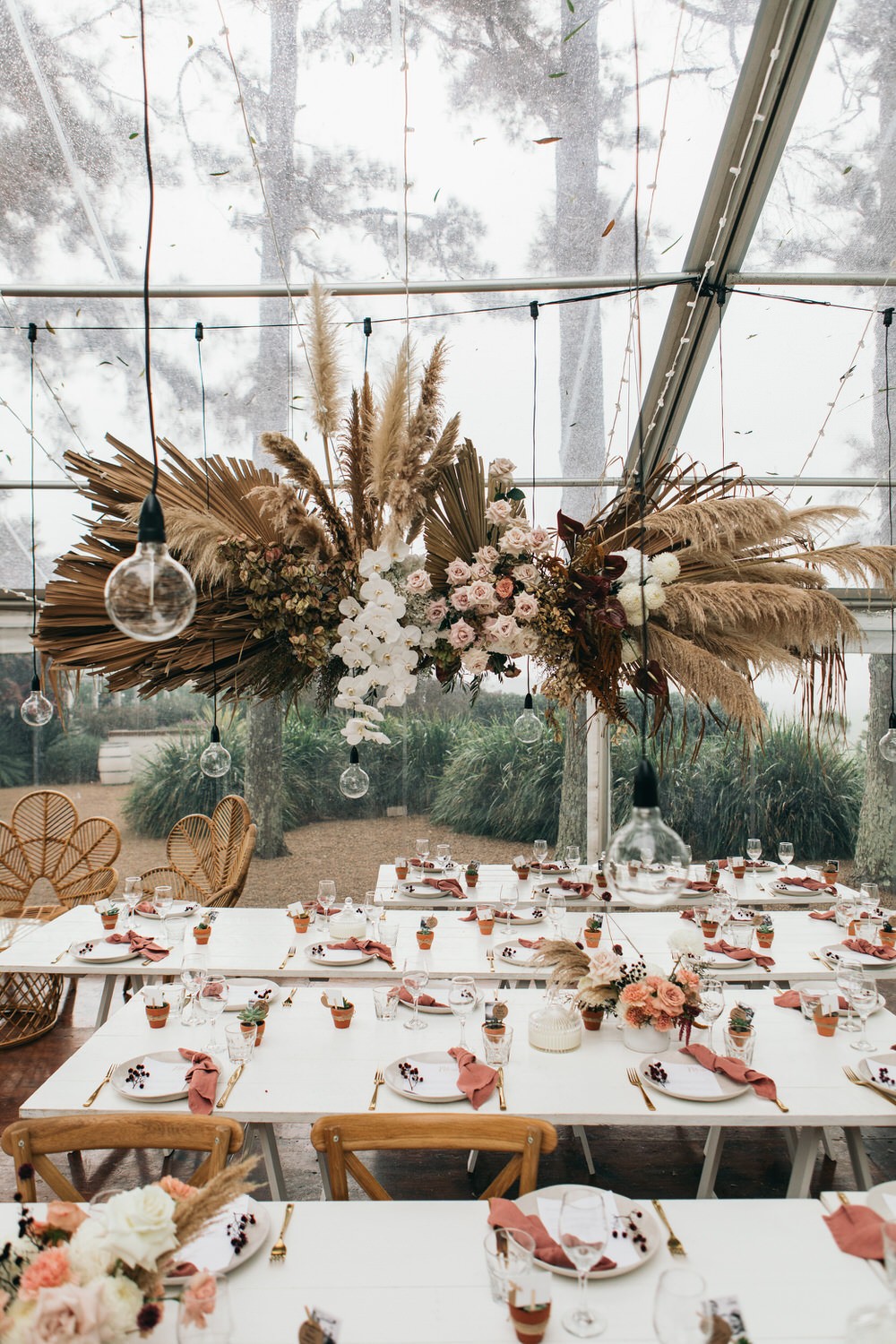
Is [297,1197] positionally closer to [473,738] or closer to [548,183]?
[473,738]

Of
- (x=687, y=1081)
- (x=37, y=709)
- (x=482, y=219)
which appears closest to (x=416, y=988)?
(x=687, y=1081)

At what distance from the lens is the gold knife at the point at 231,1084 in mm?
2273

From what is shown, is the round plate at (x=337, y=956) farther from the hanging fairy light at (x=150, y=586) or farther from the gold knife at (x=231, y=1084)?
the hanging fairy light at (x=150, y=586)

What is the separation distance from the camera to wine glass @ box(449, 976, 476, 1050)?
8.61 feet

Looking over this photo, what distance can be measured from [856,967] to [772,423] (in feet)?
9.40

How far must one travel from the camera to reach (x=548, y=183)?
3736 mm

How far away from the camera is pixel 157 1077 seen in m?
2.42

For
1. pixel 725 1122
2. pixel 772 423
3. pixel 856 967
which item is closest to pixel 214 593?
→ pixel 725 1122

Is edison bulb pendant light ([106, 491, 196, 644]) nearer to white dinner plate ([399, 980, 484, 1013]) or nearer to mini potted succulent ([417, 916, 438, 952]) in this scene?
white dinner plate ([399, 980, 484, 1013])

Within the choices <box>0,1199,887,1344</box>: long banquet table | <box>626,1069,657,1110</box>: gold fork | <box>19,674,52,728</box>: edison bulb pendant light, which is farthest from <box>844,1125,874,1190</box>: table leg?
<box>19,674,52,728</box>: edison bulb pendant light

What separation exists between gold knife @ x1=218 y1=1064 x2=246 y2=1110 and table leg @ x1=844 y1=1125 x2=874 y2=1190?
1688 millimetres

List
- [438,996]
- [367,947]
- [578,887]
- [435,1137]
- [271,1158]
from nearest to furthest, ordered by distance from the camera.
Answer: [435,1137] → [271,1158] → [438,996] → [367,947] → [578,887]

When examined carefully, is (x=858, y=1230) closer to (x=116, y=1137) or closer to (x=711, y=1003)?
(x=711, y=1003)

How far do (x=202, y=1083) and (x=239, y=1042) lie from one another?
135 millimetres
